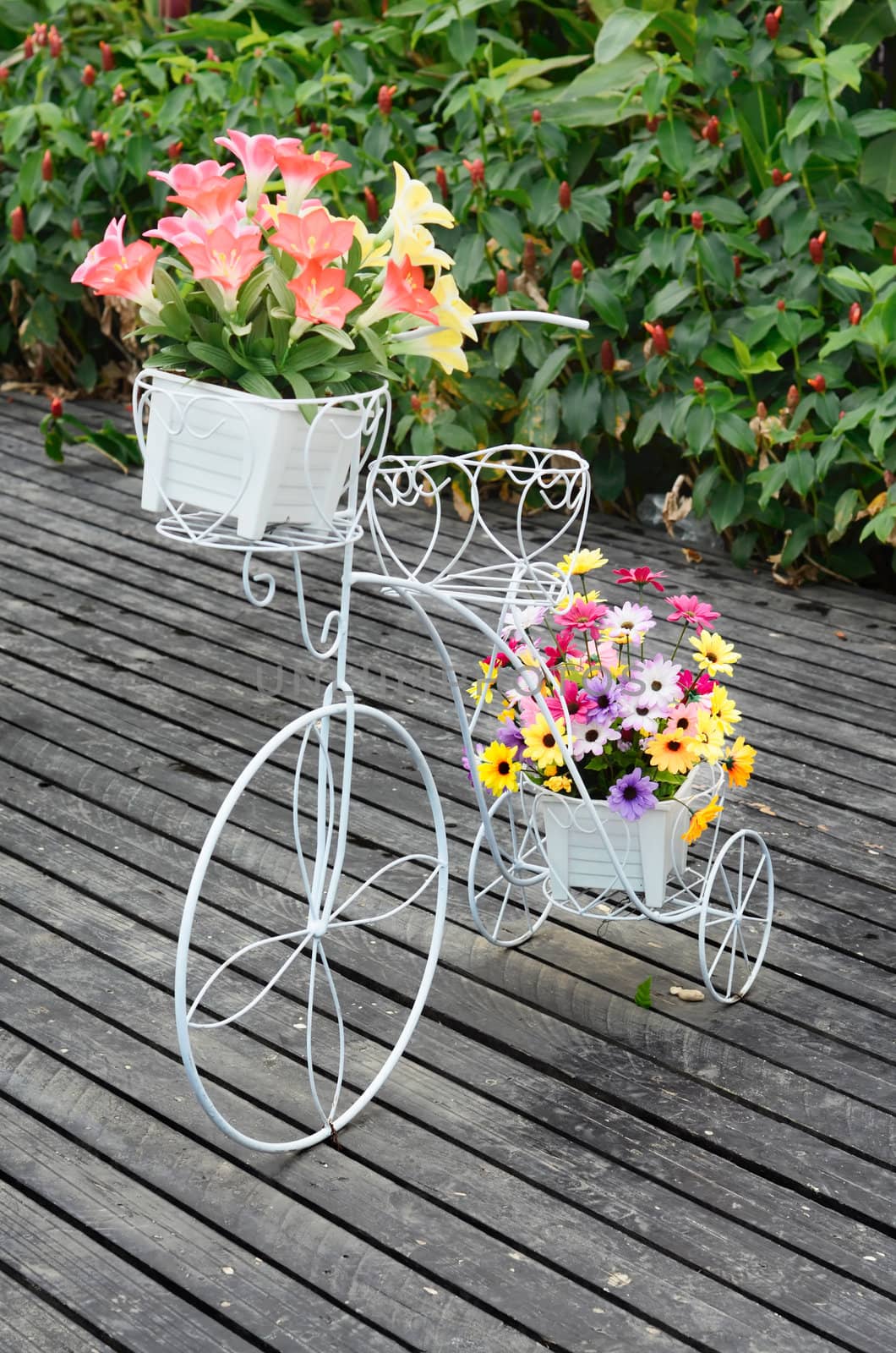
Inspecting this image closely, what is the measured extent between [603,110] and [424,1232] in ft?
11.2

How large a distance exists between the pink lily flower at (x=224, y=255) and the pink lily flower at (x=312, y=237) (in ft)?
0.09

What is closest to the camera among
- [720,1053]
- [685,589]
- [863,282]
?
[720,1053]

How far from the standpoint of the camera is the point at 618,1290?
1865 mm

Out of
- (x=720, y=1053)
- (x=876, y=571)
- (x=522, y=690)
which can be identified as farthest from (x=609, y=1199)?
(x=876, y=571)

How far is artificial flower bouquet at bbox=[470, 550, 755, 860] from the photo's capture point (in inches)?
92.1

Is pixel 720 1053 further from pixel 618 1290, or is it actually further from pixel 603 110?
pixel 603 110

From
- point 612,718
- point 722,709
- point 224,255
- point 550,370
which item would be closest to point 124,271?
point 224,255

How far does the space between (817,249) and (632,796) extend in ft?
7.22

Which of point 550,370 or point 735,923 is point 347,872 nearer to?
point 735,923

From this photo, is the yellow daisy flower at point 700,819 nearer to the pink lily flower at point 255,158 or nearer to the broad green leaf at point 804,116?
the pink lily flower at point 255,158

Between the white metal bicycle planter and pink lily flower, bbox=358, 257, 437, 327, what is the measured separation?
0.09 meters

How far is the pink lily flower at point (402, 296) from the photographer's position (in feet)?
6.10

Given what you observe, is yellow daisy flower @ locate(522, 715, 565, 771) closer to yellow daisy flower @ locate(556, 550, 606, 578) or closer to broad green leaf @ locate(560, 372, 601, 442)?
yellow daisy flower @ locate(556, 550, 606, 578)

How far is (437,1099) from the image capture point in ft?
7.29
